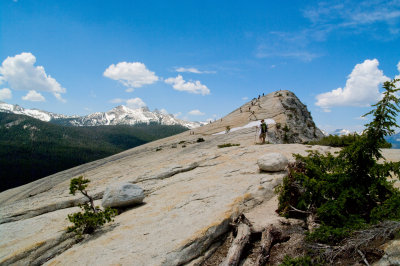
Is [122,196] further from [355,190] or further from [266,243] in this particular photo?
[355,190]

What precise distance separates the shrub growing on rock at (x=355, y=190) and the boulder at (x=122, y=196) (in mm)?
8724

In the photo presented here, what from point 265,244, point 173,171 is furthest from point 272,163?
point 173,171

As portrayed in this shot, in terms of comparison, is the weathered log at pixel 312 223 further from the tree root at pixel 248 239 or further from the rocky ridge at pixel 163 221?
the rocky ridge at pixel 163 221

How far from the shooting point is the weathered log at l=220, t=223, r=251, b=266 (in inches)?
314

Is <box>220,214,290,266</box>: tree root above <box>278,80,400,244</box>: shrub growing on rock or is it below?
below

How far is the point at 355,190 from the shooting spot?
9.01m

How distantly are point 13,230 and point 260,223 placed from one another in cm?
1386

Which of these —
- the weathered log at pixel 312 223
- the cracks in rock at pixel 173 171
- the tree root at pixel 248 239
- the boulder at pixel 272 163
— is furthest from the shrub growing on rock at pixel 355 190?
the cracks in rock at pixel 173 171

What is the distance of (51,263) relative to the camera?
9.20 meters

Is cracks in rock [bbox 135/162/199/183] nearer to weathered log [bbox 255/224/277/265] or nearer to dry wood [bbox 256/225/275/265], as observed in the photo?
weathered log [bbox 255/224/277/265]

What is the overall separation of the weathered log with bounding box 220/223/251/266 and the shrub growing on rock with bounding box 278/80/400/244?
244 centimetres

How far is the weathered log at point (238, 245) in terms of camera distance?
314 inches

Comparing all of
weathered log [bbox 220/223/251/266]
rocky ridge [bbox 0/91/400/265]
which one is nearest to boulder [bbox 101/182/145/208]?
rocky ridge [bbox 0/91/400/265]

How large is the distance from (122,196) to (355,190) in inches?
474
